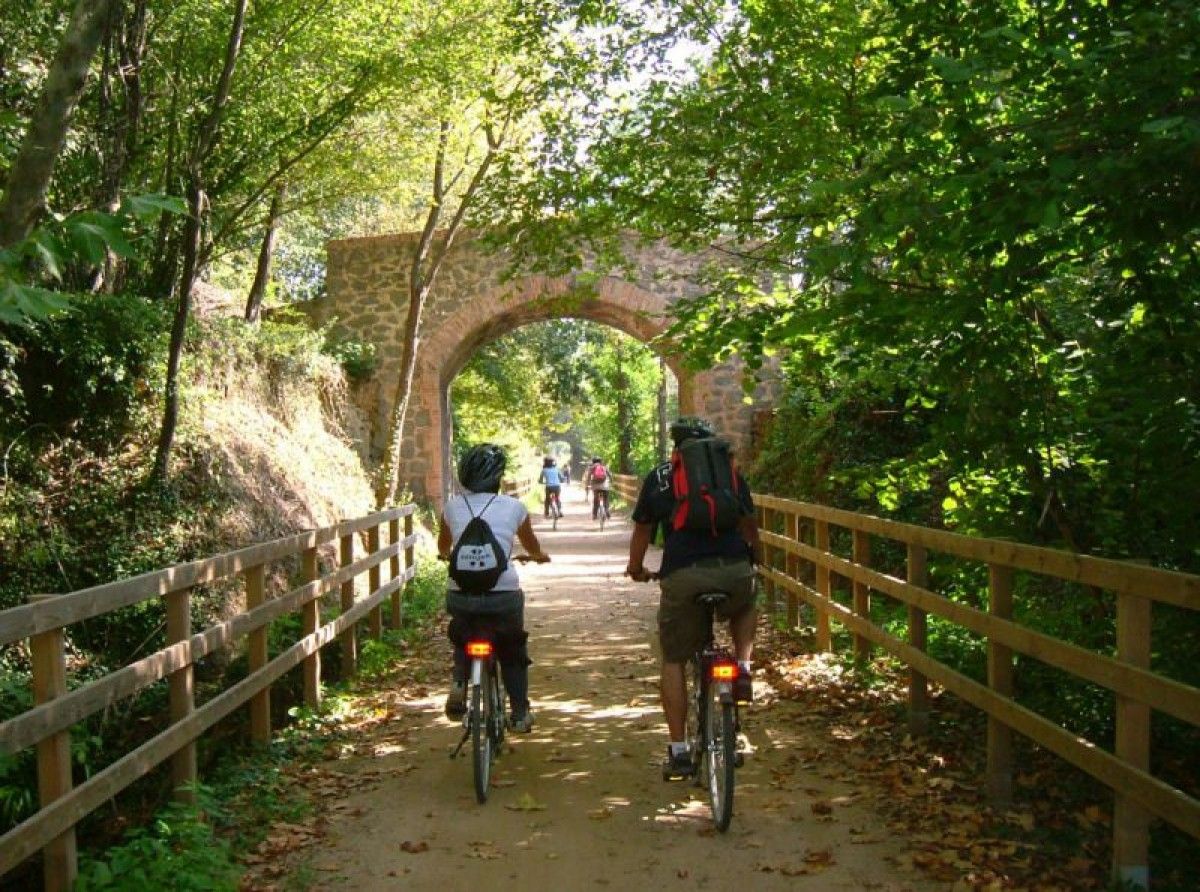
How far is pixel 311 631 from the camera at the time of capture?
7.20 m

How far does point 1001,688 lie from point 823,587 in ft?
11.5

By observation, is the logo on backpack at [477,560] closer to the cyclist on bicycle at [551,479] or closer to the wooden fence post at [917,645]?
the wooden fence post at [917,645]

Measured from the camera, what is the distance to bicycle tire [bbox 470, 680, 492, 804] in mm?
5418

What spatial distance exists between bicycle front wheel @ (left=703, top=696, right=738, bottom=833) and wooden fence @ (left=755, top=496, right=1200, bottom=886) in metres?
1.13

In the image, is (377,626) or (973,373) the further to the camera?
(377,626)

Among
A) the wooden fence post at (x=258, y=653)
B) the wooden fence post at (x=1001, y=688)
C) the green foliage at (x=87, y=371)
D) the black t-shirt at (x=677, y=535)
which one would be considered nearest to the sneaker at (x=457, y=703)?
the wooden fence post at (x=258, y=653)

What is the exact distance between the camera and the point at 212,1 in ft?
33.8

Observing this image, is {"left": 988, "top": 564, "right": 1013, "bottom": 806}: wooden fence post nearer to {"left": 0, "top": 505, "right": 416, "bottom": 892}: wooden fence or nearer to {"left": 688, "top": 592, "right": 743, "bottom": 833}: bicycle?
{"left": 688, "top": 592, "right": 743, "bottom": 833}: bicycle

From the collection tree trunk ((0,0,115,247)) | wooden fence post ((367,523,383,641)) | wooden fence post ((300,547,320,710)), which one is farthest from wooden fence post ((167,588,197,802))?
wooden fence post ((367,523,383,641))

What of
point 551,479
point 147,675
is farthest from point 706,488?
point 551,479

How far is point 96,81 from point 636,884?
8.49 metres

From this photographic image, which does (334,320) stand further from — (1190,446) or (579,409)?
(579,409)

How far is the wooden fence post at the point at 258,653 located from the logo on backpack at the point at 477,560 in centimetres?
114

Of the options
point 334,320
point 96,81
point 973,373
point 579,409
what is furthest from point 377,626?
point 579,409
